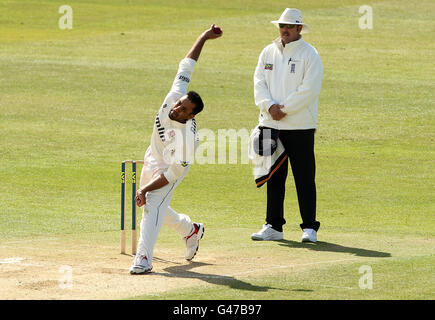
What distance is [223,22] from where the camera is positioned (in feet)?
112

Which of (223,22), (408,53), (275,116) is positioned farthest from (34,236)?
(223,22)

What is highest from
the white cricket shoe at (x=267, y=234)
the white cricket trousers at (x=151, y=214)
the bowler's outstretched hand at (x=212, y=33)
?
the bowler's outstretched hand at (x=212, y=33)

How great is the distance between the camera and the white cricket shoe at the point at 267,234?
10.8 m

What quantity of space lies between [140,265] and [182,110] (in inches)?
61.0

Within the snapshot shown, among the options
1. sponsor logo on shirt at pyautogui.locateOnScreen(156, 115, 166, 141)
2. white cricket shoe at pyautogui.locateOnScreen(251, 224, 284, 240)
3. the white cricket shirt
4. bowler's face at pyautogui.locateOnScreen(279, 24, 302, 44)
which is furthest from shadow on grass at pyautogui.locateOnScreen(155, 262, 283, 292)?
bowler's face at pyautogui.locateOnScreen(279, 24, 302, 44)

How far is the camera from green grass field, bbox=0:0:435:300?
9453 millimetres

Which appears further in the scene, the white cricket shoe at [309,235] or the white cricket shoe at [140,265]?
the white cricket shoe at [309,235]

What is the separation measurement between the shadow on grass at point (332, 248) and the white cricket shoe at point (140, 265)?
2102 mm

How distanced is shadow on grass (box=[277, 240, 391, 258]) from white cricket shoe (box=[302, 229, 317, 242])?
0.16 ft

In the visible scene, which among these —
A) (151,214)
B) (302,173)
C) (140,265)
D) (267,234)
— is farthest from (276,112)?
(140,265)

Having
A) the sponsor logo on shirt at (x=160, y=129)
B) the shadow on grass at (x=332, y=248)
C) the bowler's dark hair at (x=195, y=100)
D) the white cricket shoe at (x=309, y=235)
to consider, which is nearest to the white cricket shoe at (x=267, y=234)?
the shadow on grass at (x=332, y=248)

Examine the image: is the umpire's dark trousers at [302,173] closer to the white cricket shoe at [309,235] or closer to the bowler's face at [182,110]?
the white cricket shoe at [309,235]
